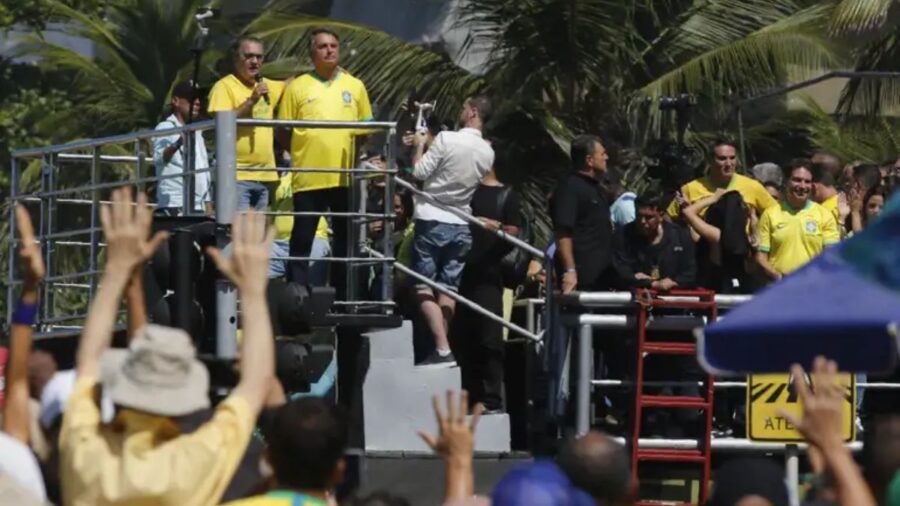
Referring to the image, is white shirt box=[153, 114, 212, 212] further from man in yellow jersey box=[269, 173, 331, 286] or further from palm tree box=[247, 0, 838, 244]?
palm tree box=[247, 0, 838, 244]

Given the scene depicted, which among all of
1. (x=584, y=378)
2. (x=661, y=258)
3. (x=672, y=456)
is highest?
(x=661, y=258)

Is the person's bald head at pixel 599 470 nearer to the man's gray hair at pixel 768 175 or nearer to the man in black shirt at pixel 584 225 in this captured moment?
the man in black shirt at pixel 584 225

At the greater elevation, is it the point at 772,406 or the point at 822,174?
the point at 822,174

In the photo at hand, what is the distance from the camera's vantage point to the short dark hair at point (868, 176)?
44.7ft

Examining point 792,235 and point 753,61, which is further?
point 753,61

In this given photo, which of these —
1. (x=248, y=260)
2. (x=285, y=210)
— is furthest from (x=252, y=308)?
(x=285, y=210)

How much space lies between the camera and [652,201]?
12.8 metres

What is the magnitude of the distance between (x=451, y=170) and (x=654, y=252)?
55.9 inches

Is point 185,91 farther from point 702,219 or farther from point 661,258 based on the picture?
point 702,219

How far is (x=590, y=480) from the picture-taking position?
600 cm

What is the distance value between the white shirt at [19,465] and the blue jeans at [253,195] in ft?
24.4

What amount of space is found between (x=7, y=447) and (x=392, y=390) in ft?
27.2

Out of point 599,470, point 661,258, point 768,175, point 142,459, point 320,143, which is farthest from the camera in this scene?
point 768,175

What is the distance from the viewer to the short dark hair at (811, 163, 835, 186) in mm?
13844
